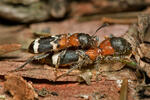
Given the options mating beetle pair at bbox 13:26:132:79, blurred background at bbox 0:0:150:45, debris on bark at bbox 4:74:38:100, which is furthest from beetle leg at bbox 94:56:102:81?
blurred background at bbox 0:0:150:45

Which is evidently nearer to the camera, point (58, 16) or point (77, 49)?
point (77, 49)

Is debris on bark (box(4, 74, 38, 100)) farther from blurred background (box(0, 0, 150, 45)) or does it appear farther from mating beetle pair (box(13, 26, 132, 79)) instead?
blurred background (box(0, 0, 150, 45))

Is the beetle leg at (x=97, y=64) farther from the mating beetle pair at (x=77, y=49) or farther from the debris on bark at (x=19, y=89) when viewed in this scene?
the debris on bark at (x=19, y=89)

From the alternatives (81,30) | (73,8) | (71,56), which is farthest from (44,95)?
(73,8)

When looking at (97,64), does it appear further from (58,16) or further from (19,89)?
(58,16)

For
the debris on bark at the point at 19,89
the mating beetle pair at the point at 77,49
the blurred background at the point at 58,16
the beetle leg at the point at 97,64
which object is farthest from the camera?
the blurred background at the point at 58,16

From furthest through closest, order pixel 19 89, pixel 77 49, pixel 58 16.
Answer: pixel 58 16
pixel 77 49
pixel 19 89

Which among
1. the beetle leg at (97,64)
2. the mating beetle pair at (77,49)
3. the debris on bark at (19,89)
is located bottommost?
the debris on bark at (19,89)

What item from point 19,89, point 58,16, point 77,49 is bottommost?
point 19,89

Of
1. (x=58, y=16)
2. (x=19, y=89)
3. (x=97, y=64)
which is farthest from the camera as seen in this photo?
(x=58, y=16)

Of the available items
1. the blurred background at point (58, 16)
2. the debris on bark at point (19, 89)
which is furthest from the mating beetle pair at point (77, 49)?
the blurred background at point (58, 16)

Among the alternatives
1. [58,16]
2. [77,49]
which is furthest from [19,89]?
[58,16]

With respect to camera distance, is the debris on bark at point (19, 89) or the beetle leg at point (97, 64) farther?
the beetle leg at point (97, 64)

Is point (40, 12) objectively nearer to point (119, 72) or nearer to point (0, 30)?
point (0, 30)
